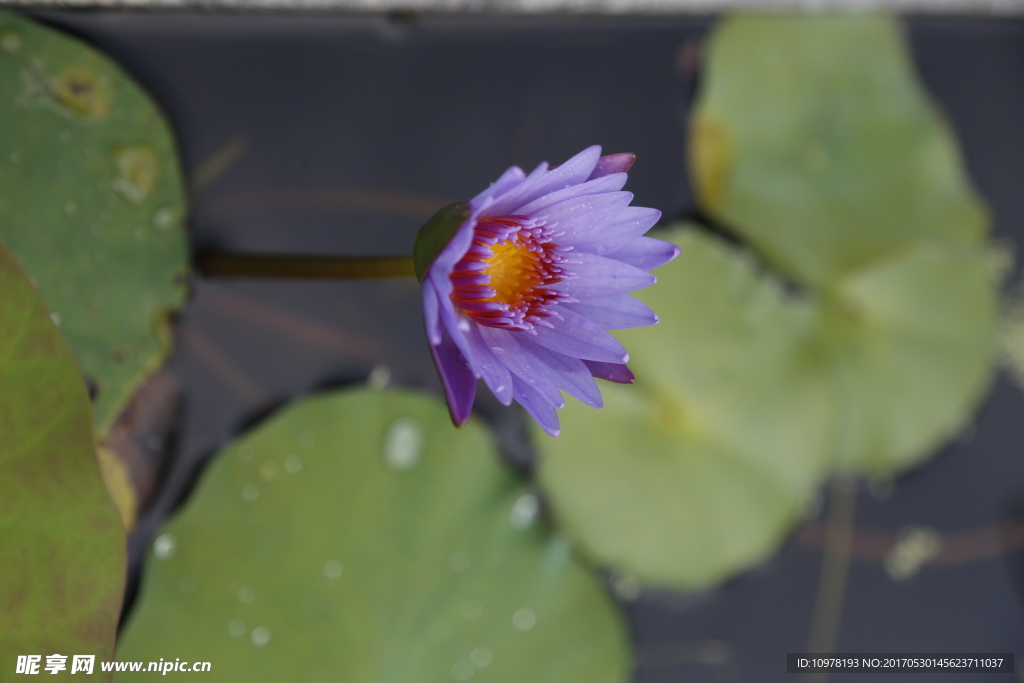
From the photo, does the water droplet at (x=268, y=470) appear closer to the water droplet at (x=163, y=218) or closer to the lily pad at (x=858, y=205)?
the water droplet at (x=163, y=218)

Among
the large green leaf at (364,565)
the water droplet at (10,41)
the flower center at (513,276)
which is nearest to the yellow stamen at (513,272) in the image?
the flower center at (513,276)

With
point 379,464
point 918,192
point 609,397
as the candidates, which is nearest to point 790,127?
point 918,192

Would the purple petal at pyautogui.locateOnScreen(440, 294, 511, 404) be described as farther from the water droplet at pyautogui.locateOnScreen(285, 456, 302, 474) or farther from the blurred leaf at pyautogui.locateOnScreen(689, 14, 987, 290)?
the blurred leaf at pyautogui.locateOnScreen(689, 14, 987, 290)

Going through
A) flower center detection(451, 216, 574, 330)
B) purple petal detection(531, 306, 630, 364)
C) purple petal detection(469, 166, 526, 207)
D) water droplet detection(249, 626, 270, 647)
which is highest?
purple petal detection(469, 166, 526, 207)

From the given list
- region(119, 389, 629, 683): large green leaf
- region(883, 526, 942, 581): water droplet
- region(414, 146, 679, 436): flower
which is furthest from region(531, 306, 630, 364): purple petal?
region(883, 526, 942, 581): water droplet

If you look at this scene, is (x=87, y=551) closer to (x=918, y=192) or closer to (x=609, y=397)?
(x=609, y=397)

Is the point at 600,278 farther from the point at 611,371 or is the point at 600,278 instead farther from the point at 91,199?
the point at 91,199

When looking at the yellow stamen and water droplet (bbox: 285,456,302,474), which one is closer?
the yellow stamen
